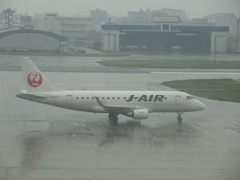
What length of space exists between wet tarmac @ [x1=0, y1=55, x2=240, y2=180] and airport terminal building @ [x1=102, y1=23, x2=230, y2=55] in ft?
414

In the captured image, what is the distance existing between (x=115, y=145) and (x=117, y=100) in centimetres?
1072

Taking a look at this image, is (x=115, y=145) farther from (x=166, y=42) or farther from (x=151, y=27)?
(x=166, y=42)

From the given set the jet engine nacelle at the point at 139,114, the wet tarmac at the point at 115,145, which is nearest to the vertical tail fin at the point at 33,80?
the wet tarmac at the point at 115,145

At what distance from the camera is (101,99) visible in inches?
1706

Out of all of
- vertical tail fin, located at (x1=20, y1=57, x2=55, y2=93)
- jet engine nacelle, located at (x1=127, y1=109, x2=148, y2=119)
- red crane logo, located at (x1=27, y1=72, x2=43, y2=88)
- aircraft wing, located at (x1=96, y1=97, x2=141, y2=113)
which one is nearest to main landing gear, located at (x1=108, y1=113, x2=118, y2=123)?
aircraft wing, located at (x1=96, y1=97, x2=141, y2=113)

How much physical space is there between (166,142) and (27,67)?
1507cm

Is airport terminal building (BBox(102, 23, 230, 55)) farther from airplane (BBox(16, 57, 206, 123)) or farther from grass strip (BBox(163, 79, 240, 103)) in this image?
airplane (BBox(16, 57, 206, 123))

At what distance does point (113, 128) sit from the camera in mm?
40188

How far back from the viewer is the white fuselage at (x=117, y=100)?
4238cm

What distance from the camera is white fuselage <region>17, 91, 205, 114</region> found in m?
42.4

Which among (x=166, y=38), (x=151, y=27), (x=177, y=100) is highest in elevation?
(x=151, y=27)

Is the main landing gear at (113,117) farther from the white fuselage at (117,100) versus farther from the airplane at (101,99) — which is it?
the white fuselage at (117,100)

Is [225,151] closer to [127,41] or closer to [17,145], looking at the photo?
[17,145]

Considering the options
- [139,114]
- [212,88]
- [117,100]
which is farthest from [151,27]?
[139,114]
